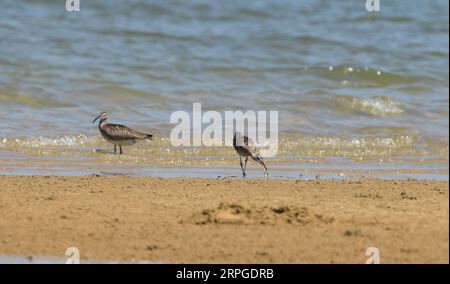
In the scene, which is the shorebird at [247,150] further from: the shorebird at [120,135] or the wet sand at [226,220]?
the shorebird at [120,135]

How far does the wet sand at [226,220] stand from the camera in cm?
650

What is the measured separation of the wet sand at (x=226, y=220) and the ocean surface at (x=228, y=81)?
122 cm

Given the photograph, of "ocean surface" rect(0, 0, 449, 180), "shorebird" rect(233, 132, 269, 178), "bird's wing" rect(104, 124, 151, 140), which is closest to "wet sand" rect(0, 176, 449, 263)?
"shorebird" rect(233, 132, 269, 178)

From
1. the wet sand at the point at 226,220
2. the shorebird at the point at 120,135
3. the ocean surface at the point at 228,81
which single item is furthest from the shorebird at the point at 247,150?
the shorebird at the point at 120,135

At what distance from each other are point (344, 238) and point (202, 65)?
1089 centimetres

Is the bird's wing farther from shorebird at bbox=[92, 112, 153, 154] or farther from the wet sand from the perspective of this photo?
the wet sand

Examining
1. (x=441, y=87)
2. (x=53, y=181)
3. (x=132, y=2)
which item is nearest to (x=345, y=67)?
(x=441, y=87)

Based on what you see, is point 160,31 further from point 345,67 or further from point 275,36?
point 345,67

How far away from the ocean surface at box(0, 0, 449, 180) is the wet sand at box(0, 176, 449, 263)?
1.22m

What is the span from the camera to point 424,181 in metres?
9.47

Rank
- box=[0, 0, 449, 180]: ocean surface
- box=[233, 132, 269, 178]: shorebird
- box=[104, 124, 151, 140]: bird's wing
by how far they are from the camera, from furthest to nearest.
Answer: box=[104, 124, 151, 140]: bird's wing
box=[0, 0, 449, 180]: ocean surface
box=[233, 132, 269, 178]: shorebird

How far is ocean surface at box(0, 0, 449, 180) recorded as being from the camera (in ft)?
36.9

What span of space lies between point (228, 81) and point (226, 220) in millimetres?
9222
